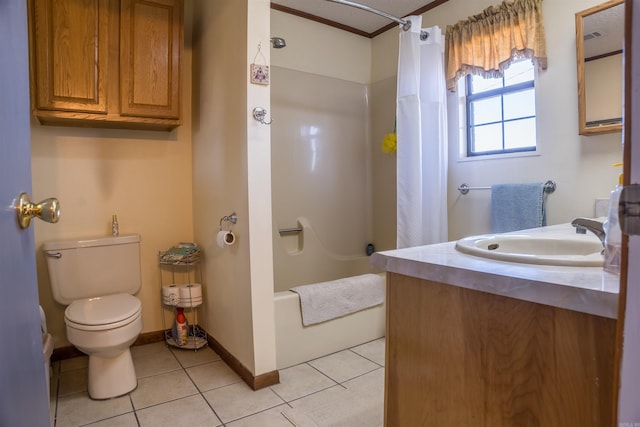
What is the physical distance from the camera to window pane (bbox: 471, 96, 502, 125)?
2.46 metres

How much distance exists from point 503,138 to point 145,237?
2532mm

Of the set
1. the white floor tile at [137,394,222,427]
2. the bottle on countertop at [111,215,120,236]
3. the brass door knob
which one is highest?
the brass door knob

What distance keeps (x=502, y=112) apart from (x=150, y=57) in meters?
2.28

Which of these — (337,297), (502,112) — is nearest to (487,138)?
(502,112)

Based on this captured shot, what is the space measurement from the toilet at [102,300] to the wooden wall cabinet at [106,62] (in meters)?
0.76

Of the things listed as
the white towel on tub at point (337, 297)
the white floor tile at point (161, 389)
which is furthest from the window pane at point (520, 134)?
the white floor tile at point (161, 389)

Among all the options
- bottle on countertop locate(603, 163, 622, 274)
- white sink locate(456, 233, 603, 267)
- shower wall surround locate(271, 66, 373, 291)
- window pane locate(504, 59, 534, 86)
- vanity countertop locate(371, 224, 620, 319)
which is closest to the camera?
bottle on countertop locate(603, 163, 622, 274)

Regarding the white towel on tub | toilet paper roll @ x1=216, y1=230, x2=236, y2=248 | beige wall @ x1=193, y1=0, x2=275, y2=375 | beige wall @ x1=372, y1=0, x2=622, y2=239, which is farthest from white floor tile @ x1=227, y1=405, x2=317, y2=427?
beige wall @ x1=372, y1=0, x2=622, y2=239

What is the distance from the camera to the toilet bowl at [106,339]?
5.86 ft

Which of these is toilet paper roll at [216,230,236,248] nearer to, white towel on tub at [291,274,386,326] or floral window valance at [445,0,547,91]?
white towel on tub at [291,274,386,326]

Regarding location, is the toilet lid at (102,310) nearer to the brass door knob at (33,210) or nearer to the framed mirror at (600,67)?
the brass door knob at (33,210)

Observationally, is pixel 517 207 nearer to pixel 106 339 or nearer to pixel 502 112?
pixel 502 112

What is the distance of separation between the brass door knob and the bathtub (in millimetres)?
1421

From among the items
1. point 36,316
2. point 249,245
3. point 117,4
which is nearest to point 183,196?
point 249,245
